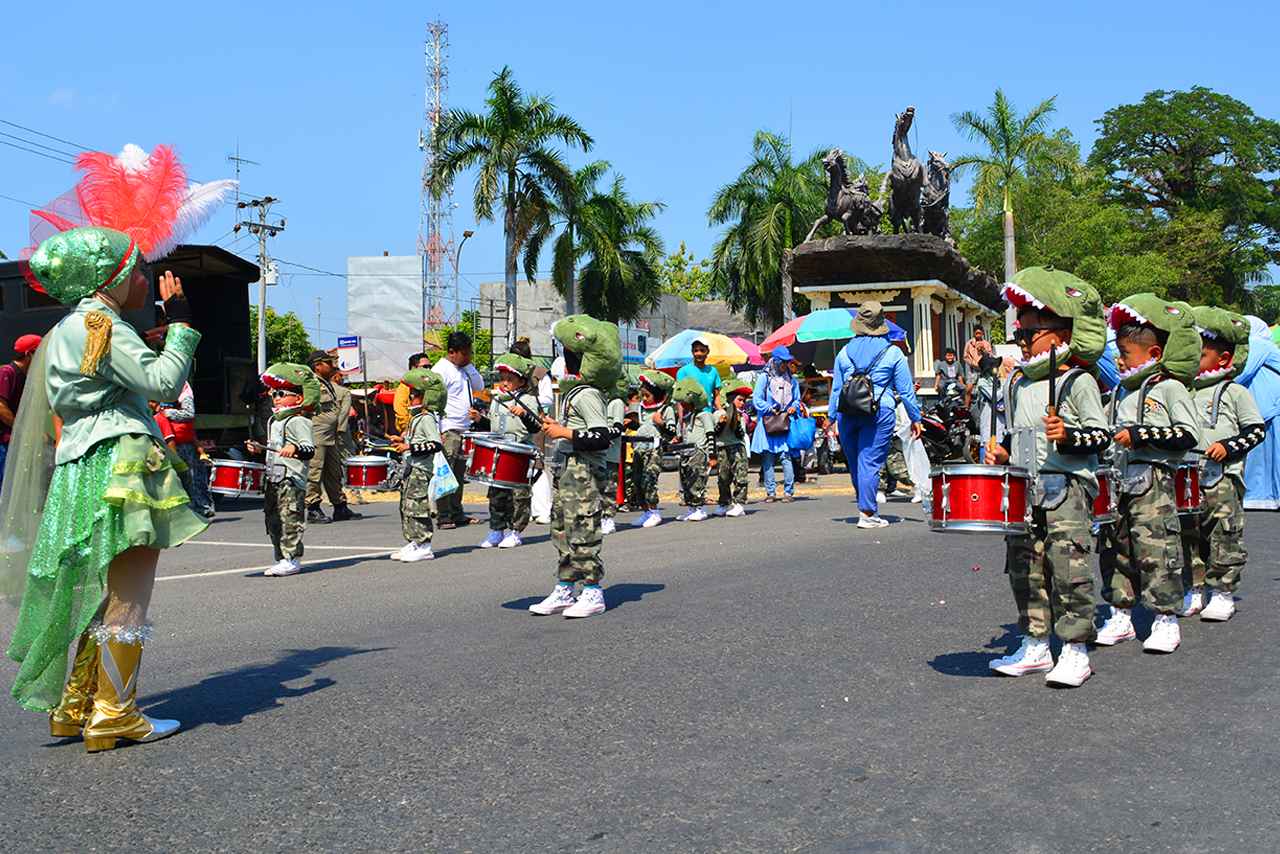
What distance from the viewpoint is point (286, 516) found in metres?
11.0

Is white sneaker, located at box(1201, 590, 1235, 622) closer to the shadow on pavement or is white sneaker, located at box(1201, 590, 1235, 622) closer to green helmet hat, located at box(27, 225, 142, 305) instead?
the shadow on pavement

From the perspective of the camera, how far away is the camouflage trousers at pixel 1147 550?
670cm

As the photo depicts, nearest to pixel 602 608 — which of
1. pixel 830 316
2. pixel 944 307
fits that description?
pixel 830 316

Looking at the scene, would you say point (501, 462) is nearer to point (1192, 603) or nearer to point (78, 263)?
point (78, 263)

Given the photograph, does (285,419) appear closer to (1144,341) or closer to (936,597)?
(936,597)

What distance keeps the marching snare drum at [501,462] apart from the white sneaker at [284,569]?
97.8 inches

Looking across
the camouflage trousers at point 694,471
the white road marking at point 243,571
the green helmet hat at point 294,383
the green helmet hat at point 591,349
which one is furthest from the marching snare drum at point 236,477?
the camouflage trousers at point 694,471

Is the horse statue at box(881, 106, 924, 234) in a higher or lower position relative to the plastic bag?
higher

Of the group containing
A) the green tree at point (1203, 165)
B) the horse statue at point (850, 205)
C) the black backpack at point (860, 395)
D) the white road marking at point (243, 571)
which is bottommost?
the white road marking at point (243, 571)

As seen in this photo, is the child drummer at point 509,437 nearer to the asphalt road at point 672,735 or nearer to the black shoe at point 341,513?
the asphalt road at point 672,735

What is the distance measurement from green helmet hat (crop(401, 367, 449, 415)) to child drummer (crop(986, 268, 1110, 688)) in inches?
268

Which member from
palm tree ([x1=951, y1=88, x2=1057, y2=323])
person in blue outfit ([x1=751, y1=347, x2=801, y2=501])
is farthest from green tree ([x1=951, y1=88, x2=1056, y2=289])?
person in blue outfit ([x1=751, y1=347, x2=801, y2=501])

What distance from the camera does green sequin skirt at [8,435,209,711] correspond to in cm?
517

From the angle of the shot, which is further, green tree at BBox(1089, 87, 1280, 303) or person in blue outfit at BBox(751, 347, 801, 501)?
green tree at BBox(1089, 87, 1280, 303)
